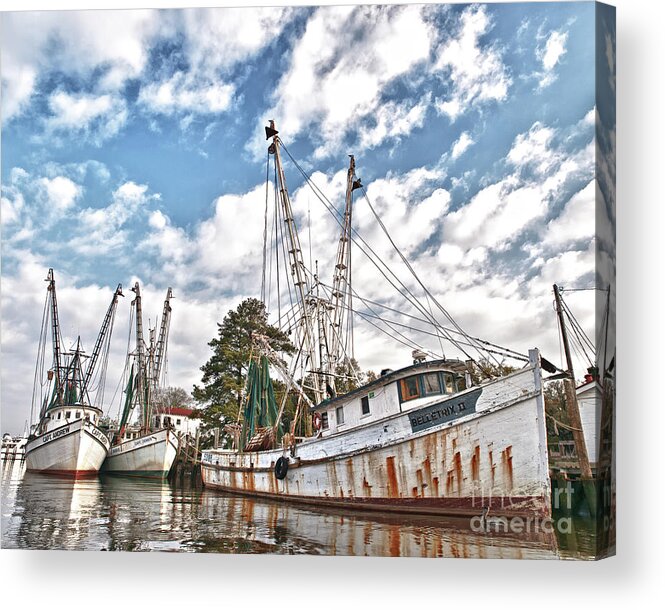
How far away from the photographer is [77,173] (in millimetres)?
12719

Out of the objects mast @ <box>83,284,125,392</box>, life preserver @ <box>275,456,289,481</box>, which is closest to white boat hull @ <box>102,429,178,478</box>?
life preserver @ <box>275,456,289,481</box>

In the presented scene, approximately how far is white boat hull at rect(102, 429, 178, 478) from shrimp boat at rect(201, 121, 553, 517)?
187 inches

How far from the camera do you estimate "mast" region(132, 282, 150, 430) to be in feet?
41.4

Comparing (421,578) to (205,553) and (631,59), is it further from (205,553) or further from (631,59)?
(631,59)

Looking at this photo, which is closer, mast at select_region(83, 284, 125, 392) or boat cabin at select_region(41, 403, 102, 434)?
mast at select_region(83, 284, 125, 392)

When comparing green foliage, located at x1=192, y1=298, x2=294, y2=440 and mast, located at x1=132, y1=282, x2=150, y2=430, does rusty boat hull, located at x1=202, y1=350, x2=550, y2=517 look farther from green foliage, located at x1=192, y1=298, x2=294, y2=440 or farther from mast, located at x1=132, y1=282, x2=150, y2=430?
mast, located at x1=132, y1=282, x2=150, y2=430

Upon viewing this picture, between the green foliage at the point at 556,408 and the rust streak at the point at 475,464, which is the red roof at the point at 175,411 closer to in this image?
the rust streak at the point at 475,464

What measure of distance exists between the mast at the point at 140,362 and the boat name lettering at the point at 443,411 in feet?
17.9

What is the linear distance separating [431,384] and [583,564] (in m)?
4.34

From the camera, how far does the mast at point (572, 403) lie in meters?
10.1

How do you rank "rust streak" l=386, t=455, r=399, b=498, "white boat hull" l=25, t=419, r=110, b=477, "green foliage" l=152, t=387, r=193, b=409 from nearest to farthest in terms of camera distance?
"rust streak" l=386, t=455, r=399, b=498, "green foliage" l=152, t=387, r=193, b=409, "white boat hull" l=25, t=419, r=110, b=477

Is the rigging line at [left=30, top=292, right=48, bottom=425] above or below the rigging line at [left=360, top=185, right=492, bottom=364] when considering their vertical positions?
below

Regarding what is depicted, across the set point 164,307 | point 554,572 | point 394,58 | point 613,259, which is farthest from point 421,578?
point 394,58

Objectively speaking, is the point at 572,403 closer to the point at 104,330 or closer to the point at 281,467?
the point at 281,467
